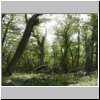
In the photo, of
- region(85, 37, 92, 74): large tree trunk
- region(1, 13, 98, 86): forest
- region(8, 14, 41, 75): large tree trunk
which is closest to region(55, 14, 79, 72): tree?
region(1, 13, 98, 86): forest

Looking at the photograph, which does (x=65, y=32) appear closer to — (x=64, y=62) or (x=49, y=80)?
(x=64, y=62)

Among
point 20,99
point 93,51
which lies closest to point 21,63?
point 20,99

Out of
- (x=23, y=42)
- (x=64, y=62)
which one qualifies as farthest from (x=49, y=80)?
(x=23, y=42)

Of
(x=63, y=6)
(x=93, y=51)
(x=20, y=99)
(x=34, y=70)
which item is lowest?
(x=20, y=99)

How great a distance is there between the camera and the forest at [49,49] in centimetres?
539

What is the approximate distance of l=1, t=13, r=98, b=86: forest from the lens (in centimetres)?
539

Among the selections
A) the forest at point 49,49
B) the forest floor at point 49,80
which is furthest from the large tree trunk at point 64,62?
the forest floor at point 49,80

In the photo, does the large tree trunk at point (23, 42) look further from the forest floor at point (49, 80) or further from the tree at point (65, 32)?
the tree at point (65, 32)

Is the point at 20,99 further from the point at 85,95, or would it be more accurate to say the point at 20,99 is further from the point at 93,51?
the point at 93,51

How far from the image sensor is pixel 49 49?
608 centimetres

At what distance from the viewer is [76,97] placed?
14.9ft

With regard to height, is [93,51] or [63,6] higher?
[63,6]

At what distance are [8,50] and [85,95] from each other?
2.01 metres

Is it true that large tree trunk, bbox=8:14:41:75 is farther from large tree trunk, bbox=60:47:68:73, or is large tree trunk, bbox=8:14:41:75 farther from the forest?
large tree trunk, bbox=60:47:68:73
